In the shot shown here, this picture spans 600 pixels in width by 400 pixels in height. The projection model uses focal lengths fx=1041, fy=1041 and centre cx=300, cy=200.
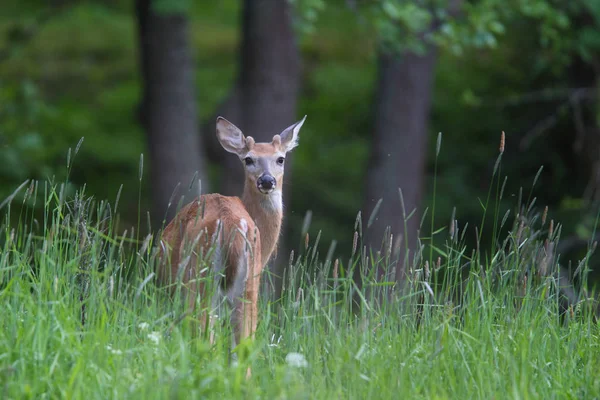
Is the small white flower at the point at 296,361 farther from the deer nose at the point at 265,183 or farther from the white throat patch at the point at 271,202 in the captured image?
the white throat patch at the point at 271,202

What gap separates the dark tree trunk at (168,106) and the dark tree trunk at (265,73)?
579mm

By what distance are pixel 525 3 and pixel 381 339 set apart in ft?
23.0

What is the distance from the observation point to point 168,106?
11094 mm

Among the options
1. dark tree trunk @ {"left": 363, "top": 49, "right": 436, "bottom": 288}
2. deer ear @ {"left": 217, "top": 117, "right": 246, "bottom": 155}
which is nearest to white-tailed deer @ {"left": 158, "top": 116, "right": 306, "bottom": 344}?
deer ear @ {"left": 217, "top": 117, "right": 246, "bottom": 155}

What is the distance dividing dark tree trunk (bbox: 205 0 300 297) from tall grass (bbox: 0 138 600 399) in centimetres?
620

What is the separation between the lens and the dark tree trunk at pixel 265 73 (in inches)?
420

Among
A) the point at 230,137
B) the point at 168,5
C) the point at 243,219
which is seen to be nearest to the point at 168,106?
the point at 168,5

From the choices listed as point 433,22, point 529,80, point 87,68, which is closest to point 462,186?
point 529,80

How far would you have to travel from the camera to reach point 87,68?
17250 millimetres

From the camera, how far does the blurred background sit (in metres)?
10.6

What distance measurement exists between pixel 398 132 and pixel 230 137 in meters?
5.59

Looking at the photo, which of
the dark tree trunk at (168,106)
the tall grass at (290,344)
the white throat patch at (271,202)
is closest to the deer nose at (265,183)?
the white throat patch at (271,202)

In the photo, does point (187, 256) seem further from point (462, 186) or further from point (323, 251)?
point (462, 186)

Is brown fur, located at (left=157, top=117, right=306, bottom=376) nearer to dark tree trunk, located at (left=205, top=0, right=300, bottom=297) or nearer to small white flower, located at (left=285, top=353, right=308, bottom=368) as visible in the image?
small white flower, located at (left=285, top=353, right=308, bottom=368)
